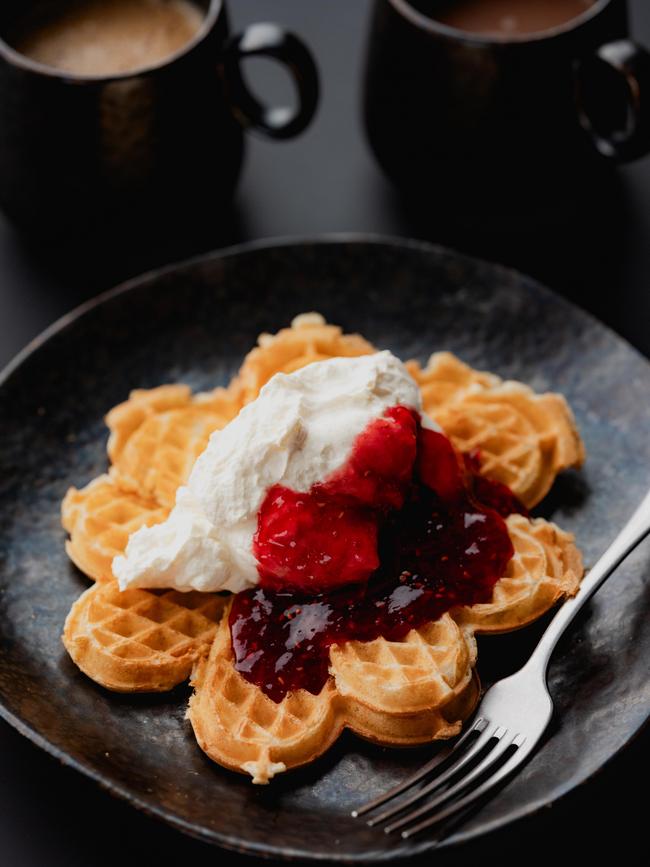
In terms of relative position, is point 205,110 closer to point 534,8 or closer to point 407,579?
point 534,8

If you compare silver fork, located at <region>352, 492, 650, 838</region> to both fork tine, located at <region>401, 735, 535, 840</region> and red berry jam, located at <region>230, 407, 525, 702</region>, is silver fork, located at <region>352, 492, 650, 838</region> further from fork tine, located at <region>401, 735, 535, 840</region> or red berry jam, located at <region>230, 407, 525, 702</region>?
red berry jam, located at <region>230, 407, 525, 702</region>

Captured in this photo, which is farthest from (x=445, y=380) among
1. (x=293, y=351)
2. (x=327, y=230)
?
(x=327, y=230)

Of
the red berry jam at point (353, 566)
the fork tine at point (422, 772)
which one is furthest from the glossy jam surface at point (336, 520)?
the fork tine at point (422, 772)

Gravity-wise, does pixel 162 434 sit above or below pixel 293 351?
below

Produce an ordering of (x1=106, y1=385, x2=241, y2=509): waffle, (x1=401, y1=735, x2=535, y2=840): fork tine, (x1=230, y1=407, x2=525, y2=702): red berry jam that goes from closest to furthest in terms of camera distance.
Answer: (x1=401, y1=735, x2=535, y2=840): fork tine
(x1=230, y1=407, x2=525, y2=702): red berry jam
(x1=106, y1=385, x2=241, y2=509): waffle

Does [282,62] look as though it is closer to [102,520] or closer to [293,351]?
[293,351]

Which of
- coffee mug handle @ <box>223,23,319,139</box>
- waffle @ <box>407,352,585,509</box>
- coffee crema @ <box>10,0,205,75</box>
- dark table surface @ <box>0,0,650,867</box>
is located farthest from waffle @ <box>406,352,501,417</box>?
coffee crema @ <box>10,0,205,75</box>
